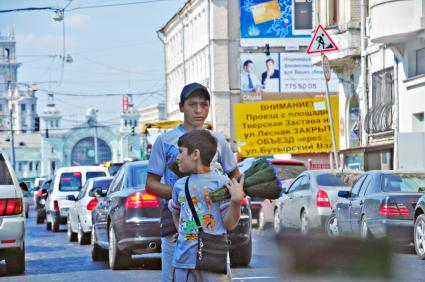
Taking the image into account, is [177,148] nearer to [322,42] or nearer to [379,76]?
[322,42]

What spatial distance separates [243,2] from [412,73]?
41471 mm

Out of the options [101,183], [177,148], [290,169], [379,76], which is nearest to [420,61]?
[379,76]

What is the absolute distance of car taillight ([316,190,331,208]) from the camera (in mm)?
21938

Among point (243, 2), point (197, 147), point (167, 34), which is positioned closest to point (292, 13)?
point (243, 2)

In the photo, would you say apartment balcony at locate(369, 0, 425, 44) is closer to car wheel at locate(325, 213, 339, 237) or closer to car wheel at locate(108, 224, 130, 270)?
car wheel at locate(325, 213, 339, 237)

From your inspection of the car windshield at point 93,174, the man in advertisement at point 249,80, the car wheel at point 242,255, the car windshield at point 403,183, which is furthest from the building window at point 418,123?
the man in advertisement at point 249,80

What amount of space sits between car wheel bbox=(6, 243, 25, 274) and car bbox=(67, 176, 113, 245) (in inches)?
254

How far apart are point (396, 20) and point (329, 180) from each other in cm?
1002

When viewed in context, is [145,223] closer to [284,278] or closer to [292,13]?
[284,278]

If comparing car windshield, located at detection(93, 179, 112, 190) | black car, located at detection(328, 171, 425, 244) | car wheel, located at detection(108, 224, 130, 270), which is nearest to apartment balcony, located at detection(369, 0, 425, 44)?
car windshield, located at detection(93, 179, 112, 190)

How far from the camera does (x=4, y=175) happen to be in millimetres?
13961

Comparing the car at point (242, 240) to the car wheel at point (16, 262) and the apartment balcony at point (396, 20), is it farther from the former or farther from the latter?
the apartment balcony at point (396, 20)

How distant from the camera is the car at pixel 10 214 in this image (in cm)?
1357

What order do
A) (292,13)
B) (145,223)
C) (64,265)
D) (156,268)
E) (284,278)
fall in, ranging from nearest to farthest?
(284,278) → (145,223) → (156,268) → (64,265) → (292,13)
